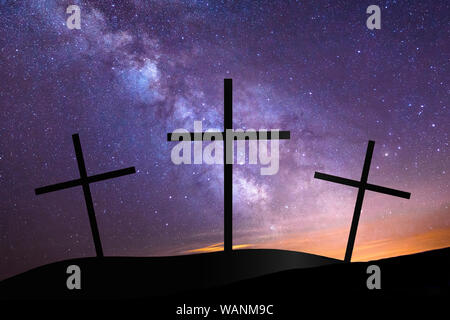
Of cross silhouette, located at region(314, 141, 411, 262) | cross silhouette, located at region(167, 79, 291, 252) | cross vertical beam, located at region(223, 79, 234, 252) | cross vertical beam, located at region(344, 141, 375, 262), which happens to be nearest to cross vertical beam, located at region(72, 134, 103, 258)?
cross silhouette, located at region(167, 79, 291, 252)

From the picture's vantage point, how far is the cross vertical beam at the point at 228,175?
403 inches

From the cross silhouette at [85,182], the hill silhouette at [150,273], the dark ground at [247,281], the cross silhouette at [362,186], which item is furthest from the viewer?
the cross silhouette at [362,186]

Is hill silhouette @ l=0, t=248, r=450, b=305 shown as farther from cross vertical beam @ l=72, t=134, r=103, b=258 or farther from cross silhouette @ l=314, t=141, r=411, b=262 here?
cross silhouette @ l=314, t=141, r=411, b=262

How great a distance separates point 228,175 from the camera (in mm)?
10352

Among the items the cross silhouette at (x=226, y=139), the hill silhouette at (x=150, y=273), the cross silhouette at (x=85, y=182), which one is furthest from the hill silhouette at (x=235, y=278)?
the cross silhouette at (x=85, y=182)

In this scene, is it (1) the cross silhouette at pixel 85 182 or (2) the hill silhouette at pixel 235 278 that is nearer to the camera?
(2) the hill silhouette at pixel 235 278

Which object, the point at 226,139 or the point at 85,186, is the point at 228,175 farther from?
the point at 85,186

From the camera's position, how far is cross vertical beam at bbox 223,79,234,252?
10.2 m

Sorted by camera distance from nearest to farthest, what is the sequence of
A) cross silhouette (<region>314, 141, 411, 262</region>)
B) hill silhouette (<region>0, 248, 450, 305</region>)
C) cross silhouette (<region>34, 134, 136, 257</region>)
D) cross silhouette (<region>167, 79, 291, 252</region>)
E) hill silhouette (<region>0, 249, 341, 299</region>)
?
hill silhouette (<region>0, 248, 450, 305</region>) → hill silhouette (<region>0, 249, 341, 299</region>) → cross silhouette (<region>167, 79, 291, 252</region>) → cross silhouette (<region>34, 134, 136, 257</region>) → cross silhouette (<region>314, 141, 411, 262</region>)

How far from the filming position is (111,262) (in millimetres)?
10445

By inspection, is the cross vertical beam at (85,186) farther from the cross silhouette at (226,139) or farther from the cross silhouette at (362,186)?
the cross silhouette at (362,186)
